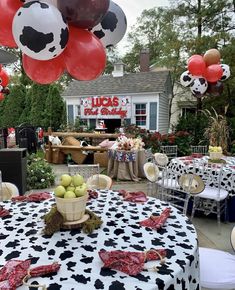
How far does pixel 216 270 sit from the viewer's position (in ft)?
7.12

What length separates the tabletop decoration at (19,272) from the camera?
1.38 m

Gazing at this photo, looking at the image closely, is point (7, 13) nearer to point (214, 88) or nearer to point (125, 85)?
point (214, 88)

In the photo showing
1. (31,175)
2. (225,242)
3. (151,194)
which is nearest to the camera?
(225,242)

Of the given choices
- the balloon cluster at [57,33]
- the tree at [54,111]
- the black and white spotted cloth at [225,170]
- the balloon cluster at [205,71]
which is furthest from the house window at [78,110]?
the balloon cluster at [57,33]

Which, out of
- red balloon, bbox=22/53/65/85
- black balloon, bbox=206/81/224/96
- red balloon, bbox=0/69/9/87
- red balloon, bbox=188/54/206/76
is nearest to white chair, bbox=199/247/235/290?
red balloon, bbox=22/53/65/85

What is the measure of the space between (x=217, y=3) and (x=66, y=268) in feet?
39.9

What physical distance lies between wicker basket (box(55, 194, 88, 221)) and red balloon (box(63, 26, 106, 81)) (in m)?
1.01

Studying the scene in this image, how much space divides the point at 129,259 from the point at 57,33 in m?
1.54

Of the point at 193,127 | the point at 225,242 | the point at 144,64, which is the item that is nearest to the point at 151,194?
the point at 225,242

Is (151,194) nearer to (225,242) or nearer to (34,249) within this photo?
(225,242)

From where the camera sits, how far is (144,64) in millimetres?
15703

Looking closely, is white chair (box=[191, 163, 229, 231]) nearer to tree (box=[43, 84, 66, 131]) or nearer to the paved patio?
the paved patio

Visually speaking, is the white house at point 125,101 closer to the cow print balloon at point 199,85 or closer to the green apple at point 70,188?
the cow print balloon at point 199,85

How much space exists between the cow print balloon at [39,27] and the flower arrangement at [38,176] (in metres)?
4.78
